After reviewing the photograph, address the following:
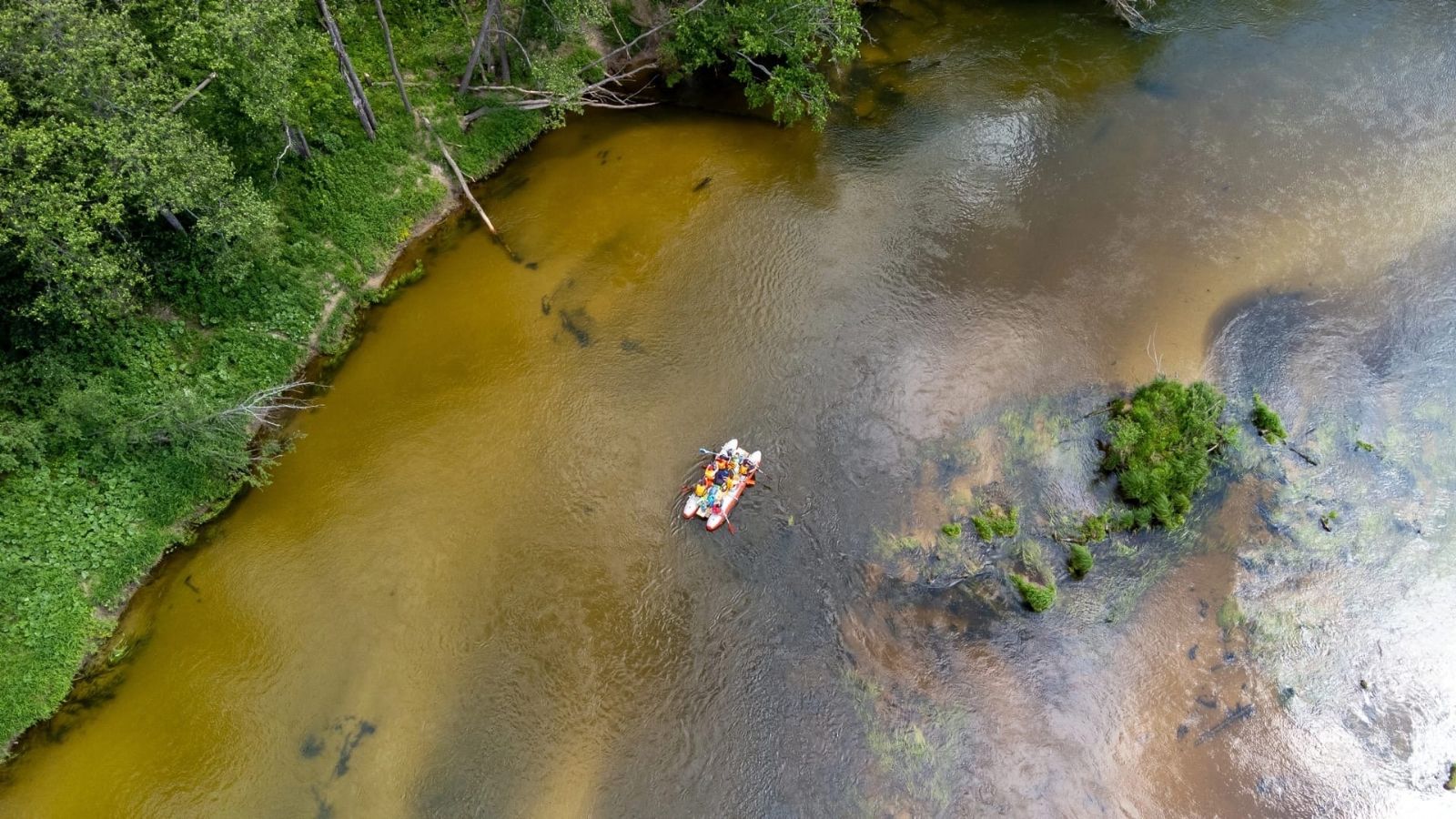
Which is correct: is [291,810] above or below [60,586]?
below

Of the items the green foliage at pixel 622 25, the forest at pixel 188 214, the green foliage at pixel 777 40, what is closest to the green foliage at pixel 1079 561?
the green foliage at pixel 777 40

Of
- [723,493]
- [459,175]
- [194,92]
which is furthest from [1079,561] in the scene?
[194,92]

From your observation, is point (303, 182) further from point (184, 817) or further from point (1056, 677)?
point (1056, 677)

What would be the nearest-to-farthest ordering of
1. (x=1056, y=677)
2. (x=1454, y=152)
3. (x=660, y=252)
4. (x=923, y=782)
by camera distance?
(x=923, y=782) → (x=1056, y=677) → (x=660, y=252) → (x=1454, y=152)

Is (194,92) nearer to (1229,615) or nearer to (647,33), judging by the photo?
(647,33)

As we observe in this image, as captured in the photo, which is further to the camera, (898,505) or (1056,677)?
(898,505)

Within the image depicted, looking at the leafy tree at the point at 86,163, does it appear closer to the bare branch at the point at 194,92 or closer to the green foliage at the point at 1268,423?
the bare branch at the point at 194,92

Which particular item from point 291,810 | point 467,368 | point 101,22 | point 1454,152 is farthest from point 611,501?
point 1454,152
